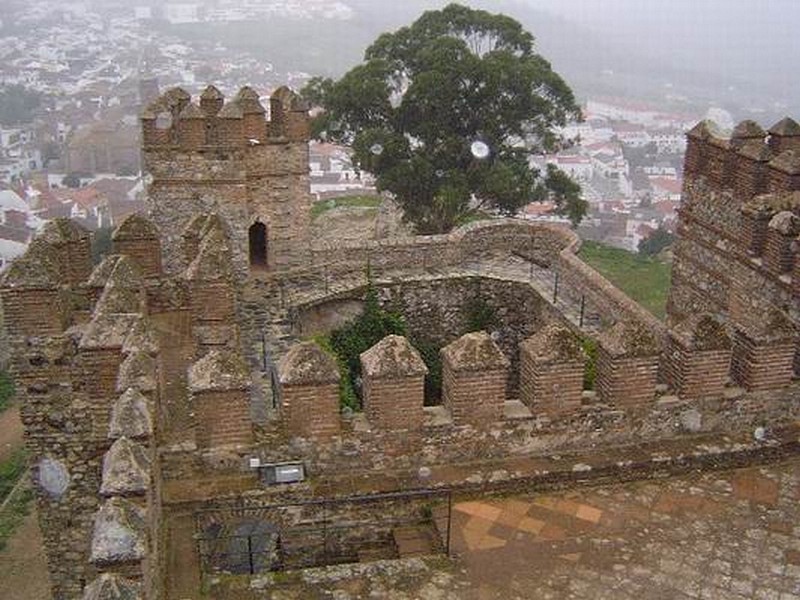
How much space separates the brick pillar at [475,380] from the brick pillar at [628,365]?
2.97 feet

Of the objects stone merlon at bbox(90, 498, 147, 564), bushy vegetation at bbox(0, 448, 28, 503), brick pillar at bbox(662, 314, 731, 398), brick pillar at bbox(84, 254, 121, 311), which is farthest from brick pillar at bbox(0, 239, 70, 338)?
bushy vegetation at bbox(0, 448, 28, 503)

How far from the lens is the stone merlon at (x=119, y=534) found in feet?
16.1

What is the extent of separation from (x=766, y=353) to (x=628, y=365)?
4.07 ft

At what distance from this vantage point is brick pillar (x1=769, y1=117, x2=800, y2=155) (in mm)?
11094

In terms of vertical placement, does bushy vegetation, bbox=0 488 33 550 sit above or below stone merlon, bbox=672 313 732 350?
below

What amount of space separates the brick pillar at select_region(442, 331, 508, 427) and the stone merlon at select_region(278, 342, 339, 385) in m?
0.92

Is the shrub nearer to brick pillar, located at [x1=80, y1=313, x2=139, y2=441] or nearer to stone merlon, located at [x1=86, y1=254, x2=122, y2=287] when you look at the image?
stone merlon, located at [x1=86, y1=254, x2=122, y2=287]

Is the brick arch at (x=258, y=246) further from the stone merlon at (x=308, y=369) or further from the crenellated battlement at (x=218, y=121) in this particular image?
the stone merlon at (x=308, y=369)

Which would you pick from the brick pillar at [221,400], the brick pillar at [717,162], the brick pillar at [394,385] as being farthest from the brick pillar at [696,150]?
the brick pillar at [221,400]

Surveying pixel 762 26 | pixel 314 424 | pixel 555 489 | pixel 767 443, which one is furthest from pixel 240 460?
pixel 762 26

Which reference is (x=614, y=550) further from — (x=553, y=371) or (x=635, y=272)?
(x=635, y=272)

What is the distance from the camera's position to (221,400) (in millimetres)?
6500

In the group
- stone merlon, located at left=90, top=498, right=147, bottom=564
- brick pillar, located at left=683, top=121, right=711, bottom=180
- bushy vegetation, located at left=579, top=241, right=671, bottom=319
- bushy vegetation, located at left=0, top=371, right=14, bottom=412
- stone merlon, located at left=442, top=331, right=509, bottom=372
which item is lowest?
bushy vegetation, located at left=0, top=371, right=14, bottom=412

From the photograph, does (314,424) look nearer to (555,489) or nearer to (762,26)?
(555,489)
